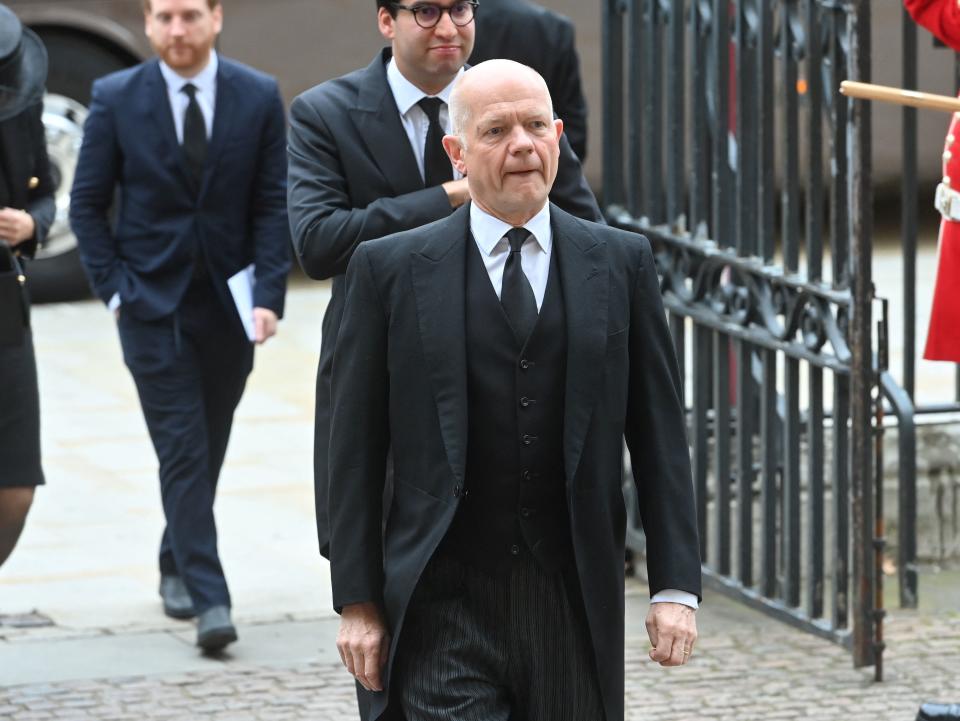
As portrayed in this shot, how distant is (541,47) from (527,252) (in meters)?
2.76

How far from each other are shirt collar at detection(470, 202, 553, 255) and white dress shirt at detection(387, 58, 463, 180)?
1.03 metres

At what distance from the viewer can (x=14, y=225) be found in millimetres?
5770

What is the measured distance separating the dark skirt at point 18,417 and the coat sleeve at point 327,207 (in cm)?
137

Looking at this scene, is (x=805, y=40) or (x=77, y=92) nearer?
(x=805, y=40)

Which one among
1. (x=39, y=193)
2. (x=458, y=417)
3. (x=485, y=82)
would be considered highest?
(x=485, y=82)

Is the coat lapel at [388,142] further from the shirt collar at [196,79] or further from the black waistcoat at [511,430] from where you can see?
the shirt collar at [196,79]

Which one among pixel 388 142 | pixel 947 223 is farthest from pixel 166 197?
pixel 947 223

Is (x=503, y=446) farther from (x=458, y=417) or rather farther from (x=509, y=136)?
(x=509, y=136)

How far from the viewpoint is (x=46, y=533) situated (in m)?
7.50

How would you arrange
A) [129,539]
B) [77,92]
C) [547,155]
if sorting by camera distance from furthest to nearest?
[77,92], [129,539], [547,155]

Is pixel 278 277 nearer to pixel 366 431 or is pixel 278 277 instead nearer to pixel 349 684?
pixel 349 684

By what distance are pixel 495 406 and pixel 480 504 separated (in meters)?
0.17

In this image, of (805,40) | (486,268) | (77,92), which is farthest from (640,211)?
(77,92)

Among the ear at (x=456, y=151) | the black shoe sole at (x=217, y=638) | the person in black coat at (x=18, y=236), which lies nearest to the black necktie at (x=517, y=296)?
the ear at (x=456, y=151)
